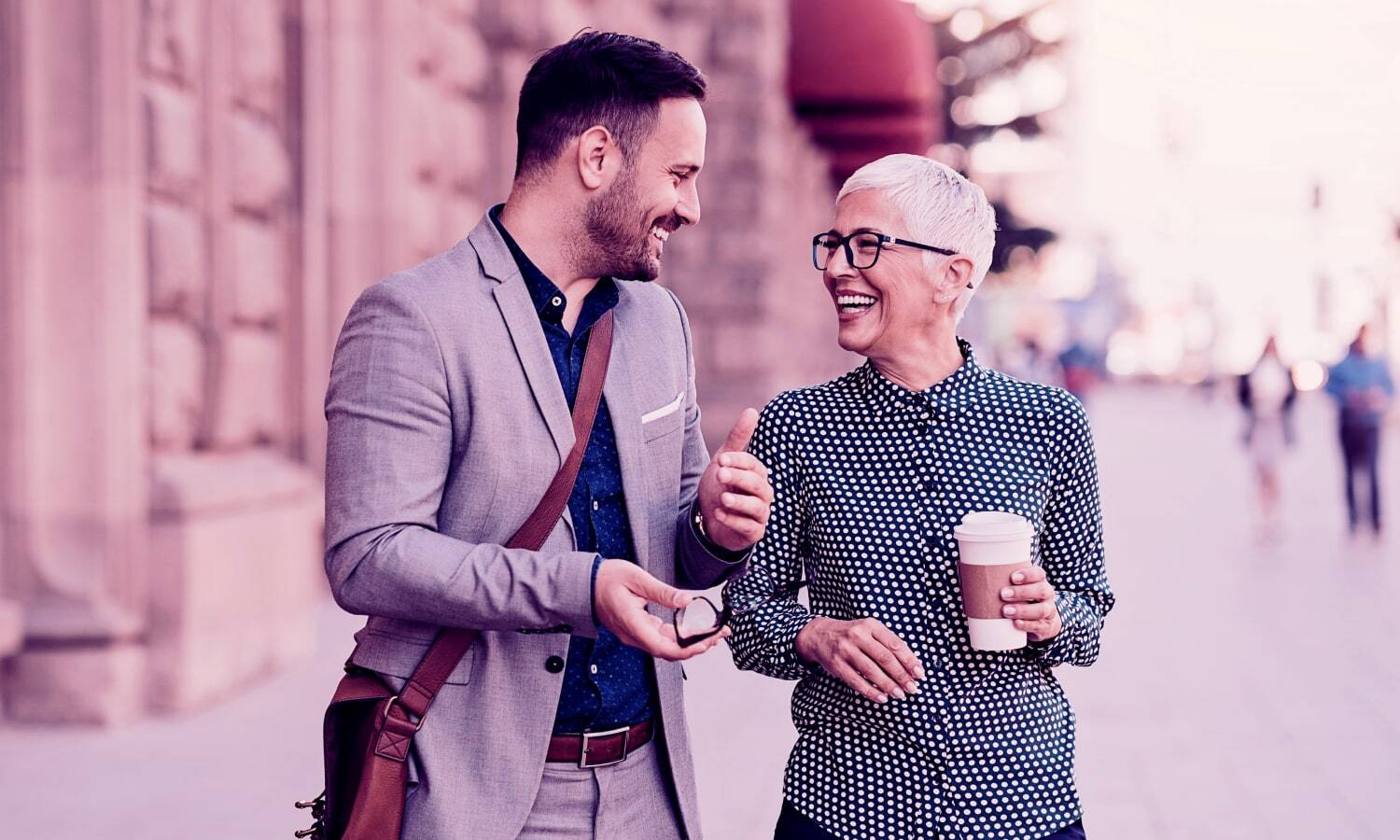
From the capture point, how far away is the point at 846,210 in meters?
2.76

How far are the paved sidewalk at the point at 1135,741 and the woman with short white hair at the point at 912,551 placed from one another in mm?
2856

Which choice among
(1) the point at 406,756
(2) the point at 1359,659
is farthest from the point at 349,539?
(2) the point at 1359,659

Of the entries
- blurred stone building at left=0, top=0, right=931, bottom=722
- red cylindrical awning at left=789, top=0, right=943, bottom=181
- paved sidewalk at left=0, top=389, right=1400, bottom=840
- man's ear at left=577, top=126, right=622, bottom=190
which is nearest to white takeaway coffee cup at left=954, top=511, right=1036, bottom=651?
man's ear at left=577, top=126, right=622, bottom=190

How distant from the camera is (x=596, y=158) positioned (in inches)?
102

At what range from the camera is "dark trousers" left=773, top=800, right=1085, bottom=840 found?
263 cm

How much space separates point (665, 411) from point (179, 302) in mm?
4485

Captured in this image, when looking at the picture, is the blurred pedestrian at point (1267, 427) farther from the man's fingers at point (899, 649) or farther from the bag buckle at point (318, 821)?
the bag buckle at point (318, 821)

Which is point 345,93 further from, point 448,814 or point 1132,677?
point 448,814

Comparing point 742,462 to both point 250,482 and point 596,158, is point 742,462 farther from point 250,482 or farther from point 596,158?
point 250,482

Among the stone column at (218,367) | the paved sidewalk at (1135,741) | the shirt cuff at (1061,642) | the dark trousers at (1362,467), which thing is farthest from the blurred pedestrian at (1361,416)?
the shirt cuff at (1061,642)

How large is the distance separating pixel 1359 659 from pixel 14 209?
683 centimetres

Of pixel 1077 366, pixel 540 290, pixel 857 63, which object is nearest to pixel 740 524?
pixel 540 290

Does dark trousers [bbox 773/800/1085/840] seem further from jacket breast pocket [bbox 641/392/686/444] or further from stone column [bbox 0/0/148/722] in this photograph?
stone column [bbox 0/0/148/722]

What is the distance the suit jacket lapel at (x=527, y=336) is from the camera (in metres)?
2.50
